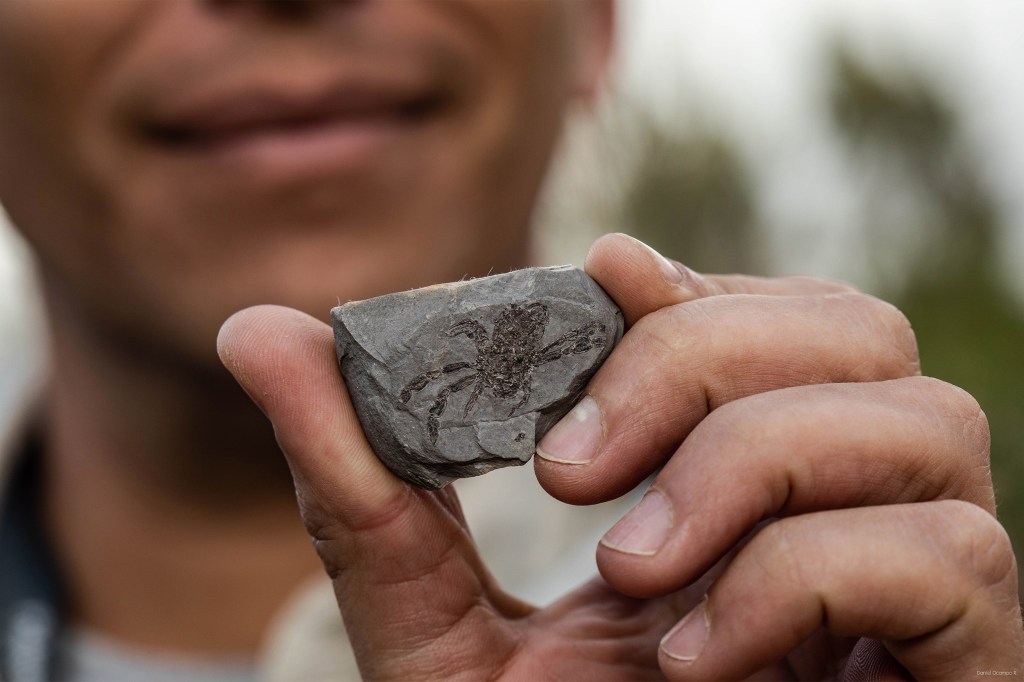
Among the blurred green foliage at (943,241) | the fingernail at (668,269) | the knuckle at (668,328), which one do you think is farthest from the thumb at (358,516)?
the blurred green foliage at (943,241)

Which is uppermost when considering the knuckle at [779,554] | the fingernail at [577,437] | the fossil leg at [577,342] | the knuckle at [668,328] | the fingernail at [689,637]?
the knuckle at [668,328]

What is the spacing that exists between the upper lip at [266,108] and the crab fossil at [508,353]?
51.4 inches

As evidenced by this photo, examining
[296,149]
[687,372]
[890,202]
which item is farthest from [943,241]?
[687,372]

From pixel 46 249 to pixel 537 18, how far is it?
1839 millimetres

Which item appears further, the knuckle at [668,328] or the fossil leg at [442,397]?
the fossil leg at [442,397]

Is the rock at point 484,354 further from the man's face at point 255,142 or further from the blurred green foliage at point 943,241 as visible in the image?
the blurred green foliage at point 943,241

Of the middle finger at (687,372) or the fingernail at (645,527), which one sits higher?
the middle finger at (687,372)

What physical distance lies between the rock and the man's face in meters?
1.10

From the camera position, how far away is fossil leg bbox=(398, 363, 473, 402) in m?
1.83

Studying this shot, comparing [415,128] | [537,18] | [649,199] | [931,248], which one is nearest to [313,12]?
[415,128]

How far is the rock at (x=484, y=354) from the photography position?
1.82 m

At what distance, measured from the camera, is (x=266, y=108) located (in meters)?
2.79

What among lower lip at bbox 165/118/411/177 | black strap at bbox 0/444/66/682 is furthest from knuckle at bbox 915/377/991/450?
black strap at bbox 0/444/66/682

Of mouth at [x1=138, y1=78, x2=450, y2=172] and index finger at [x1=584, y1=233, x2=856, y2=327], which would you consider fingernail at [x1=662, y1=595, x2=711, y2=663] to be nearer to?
index finger at [x1=584, y1=233, x2=856, y2=327]
